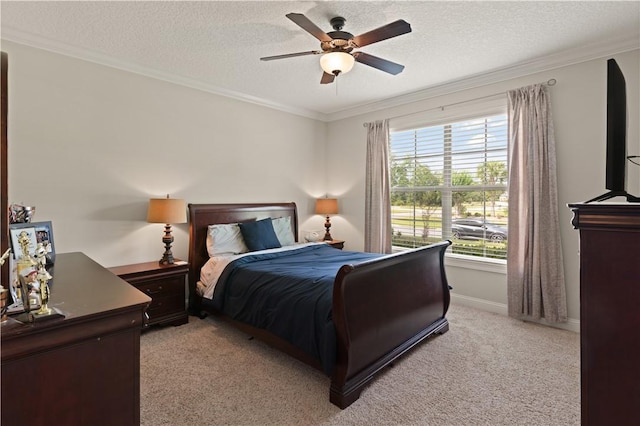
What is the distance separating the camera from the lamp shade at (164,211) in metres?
3.17

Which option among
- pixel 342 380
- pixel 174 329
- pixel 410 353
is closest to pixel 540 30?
pixel 410 353

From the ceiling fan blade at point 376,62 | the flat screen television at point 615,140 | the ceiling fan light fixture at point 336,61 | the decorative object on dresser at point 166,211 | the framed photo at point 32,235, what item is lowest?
the framed photo at point 32,235

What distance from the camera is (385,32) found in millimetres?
2168

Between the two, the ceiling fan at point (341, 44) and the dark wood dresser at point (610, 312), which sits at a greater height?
the ceiling fan at point (341, 44)

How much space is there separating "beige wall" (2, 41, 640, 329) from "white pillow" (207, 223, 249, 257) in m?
0.39

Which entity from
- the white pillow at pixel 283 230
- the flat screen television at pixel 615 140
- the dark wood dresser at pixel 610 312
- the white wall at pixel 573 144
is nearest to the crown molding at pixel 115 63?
the white pillow at pixel 283 230

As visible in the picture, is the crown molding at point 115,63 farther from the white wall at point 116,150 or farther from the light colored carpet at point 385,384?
the light colored carpet at point 385,384

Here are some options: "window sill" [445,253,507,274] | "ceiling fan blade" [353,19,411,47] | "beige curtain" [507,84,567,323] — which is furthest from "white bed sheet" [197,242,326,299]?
"beige curtain" [507,84,567,323]

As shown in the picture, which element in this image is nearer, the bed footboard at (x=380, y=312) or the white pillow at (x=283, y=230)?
the bed footboard at (x=380, y=312)

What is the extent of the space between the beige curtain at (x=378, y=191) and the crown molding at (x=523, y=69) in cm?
39

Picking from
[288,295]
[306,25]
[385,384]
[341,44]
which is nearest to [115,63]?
[306,25]

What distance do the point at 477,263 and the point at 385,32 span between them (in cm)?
283

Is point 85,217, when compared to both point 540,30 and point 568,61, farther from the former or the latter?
point 568,61

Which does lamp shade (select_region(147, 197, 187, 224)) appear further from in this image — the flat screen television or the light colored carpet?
the flat screen television
